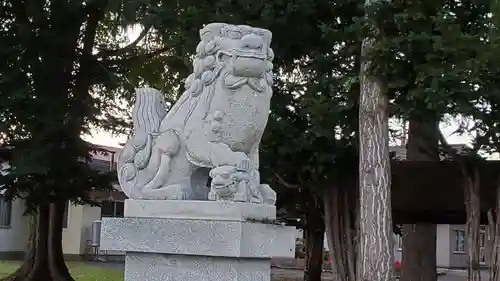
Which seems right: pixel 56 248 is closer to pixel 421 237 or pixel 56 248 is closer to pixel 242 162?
pixel 421 237

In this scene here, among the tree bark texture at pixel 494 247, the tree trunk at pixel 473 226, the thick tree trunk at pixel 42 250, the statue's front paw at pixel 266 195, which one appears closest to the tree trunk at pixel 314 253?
the tree trunk at pixel 473 226

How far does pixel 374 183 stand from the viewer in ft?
28.7

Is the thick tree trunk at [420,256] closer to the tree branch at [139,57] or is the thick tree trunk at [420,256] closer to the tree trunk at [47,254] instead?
the tree branch at [139,57]

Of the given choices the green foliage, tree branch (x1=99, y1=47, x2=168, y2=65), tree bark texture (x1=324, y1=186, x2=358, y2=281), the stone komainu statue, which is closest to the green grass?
the green foliage

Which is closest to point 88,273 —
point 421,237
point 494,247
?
point 421,237

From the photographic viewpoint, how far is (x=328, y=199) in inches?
427

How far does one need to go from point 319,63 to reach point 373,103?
51.2 inches

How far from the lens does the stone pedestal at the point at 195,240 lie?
4.93 meters

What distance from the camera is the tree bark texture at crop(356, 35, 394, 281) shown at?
28.5 feet

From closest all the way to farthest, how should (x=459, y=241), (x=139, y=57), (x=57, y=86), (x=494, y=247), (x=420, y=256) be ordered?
(x=494, y=247) → (x=420, y=256) → (x=57, y=86) → (x=139, y=57) → (x=459, y=241)

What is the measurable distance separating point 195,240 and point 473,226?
584 cm

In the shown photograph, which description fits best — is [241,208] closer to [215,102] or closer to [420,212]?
[215,102]

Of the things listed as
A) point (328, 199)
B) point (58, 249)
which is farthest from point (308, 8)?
point (58, 249)

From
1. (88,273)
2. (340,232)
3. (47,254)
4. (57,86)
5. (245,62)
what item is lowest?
(88,273)
